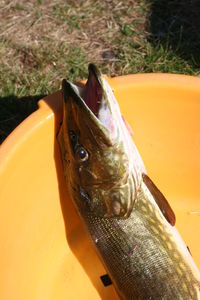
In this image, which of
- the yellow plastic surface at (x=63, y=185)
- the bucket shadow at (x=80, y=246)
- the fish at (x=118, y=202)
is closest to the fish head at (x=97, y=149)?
the fish at (x=118, y=202)

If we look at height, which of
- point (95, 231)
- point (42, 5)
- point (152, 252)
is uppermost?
point (42, 5)

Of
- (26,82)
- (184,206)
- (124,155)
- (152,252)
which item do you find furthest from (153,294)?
(26,82)

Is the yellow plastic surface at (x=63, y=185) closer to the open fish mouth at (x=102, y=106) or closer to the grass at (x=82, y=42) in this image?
the open fish mouth at (x=102, y=106)

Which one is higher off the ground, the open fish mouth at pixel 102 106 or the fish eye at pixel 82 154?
the open fish mouth at pixel 102 106

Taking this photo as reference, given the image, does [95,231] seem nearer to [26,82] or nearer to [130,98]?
[130,98]

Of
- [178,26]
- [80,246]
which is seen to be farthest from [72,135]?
[178,26]
